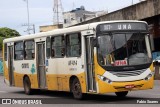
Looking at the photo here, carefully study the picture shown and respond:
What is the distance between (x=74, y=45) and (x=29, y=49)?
4.99 m

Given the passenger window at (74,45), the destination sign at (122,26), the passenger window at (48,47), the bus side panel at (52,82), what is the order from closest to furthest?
1. the destination sign at (122,26)
2. the passenger window at (74,45)
3. the bus side panel at (52,82)
4. the passenger window at (48,47)

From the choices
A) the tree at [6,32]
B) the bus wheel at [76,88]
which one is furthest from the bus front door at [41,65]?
the tree at [6,32]

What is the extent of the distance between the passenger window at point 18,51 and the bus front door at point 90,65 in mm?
7012

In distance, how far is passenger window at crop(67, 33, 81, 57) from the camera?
57.3 ft

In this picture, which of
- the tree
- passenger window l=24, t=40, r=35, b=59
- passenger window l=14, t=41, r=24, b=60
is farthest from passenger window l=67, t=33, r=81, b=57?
the tree

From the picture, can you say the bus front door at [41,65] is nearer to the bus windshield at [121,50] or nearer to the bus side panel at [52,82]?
the bus side panel at [52,82]

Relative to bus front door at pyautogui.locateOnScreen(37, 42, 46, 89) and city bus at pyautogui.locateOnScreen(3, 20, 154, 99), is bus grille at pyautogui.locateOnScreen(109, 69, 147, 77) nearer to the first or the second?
city bus at pyautogui.locateOnScreen(3, 20, 154, 99)

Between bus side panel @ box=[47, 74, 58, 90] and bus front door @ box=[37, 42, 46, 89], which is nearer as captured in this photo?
bus side panel @ box=[47, 74, 58, 90]

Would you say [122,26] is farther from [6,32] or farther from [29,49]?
[6,32]

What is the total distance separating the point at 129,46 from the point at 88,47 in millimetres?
1452

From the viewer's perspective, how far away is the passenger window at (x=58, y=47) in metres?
18.8

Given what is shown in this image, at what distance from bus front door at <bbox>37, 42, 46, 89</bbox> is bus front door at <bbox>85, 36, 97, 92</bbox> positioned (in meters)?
4.34

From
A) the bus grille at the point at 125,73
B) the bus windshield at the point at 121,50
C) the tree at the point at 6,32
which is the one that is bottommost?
the bus grille at the point at 125,73

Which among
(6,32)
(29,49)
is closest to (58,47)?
(29,49)
